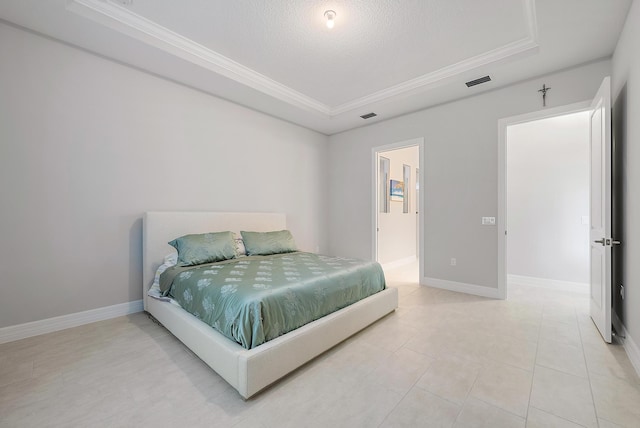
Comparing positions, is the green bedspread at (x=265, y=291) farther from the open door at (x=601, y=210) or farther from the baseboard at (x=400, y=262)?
the baseboard at (x=400, y=262)

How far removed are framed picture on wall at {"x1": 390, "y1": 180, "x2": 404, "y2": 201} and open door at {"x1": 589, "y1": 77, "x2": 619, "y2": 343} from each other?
10.4 ft

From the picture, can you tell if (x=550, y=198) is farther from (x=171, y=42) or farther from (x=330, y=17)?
(x=171, y=42)

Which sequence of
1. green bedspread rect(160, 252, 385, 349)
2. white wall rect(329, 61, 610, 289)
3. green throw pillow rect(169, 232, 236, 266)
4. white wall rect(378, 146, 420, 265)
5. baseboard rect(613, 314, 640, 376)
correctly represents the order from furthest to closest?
white wall rect(378, 146, 420, 265) → white wall rect(329, 61, 610, 289) → green throw pillow rect(169, 232, 236, 266) → baseboard rect(613, 314, 640, 376) → green bedspread rect(160, 252, 385, 349)

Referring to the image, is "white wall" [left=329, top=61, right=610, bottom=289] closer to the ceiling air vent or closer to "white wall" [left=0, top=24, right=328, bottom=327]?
the ceiling air vent

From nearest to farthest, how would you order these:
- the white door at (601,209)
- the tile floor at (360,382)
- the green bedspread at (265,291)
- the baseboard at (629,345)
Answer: the tile floor at (360,382) → the green bedspread at (265,291) → the baseboard at (629,345) → the white door at (601,209)

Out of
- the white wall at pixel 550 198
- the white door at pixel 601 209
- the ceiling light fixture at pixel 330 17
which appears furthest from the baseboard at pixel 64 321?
the white wall at pixel 550 198

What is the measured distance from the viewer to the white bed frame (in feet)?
5.51

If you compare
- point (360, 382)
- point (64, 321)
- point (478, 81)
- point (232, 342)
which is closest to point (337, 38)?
point (478, 81)

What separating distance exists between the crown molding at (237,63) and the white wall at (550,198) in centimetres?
195

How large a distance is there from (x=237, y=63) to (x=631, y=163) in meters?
3.87

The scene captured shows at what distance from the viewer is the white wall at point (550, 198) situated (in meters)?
3.98

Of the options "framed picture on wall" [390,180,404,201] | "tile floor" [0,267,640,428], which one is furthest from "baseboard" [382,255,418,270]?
"tile floor" [0,267,640,428]

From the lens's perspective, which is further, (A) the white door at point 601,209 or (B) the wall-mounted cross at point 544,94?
(B) the wall-mounted cross at point 544,94

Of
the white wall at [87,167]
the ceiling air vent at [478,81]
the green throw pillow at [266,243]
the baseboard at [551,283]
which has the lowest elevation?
the baseboard at [551,283]
